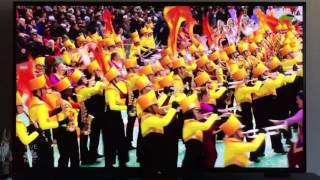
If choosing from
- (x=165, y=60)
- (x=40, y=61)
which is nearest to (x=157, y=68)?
(x=165, y=60)

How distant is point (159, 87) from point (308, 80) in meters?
1.04

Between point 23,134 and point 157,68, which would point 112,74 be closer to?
point 157,68

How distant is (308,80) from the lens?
308cm

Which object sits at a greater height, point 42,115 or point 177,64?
point 177,64

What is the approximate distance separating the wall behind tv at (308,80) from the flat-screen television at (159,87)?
32 cm

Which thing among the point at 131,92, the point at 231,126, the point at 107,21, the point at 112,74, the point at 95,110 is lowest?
the point at 231,126

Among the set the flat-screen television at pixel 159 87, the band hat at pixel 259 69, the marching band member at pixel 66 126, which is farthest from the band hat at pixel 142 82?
the band hat at pixel 259 69

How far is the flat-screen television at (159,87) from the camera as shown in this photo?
2.77 meters

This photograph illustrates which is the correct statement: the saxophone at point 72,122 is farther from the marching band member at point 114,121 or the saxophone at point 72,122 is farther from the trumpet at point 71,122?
the marching band member at point 114,121

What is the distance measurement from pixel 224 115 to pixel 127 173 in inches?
27.2

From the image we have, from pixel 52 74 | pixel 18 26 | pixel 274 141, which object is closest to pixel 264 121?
pixel 274 141

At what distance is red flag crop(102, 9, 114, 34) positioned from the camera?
9.14 ft

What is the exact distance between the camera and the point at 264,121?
278cm

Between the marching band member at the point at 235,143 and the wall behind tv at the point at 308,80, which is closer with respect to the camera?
the marching band member at the point at 235,143
